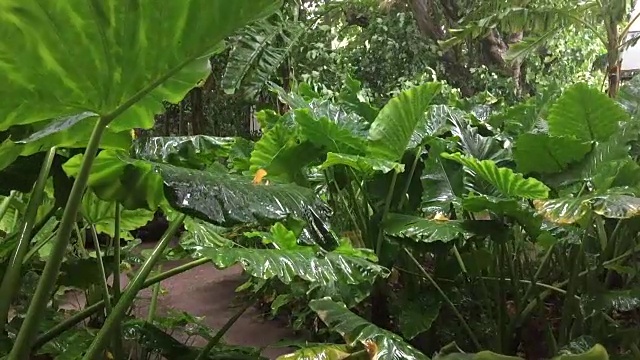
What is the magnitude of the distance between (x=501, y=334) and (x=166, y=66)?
1243 mm

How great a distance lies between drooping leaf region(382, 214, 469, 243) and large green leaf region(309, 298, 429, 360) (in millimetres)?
265

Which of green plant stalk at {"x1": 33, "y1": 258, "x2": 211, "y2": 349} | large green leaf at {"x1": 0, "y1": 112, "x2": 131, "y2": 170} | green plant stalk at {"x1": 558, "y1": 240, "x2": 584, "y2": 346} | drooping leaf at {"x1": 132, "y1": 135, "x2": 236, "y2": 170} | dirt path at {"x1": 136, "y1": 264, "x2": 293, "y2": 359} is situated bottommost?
dirt path at {"x1": 136, "y1": 264, "x2": 293, "y2": 359}

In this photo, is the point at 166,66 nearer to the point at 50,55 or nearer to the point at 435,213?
the point at 50,55

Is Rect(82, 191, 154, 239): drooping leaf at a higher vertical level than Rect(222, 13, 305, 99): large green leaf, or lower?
lower

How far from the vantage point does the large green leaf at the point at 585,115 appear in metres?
1.48

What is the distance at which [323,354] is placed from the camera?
3.16 feet

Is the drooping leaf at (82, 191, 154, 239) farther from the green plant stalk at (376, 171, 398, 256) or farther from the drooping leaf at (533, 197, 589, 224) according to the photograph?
the drooping leaf at (533, 197, 589, 224)

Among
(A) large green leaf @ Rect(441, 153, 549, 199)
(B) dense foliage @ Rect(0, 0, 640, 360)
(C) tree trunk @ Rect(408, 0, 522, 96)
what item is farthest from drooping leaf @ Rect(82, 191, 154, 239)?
→ (C) tree trunk @ Rect(408, 0, 522, 96)

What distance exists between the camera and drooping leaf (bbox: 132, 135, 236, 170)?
4.09 feet

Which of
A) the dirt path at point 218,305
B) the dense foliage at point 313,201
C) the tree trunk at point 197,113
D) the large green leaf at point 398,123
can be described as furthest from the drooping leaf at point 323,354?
the tree trunk at point 197,113

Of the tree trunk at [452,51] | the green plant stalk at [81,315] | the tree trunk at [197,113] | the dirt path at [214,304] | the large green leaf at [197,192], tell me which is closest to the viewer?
the large green leaf at [197,192]

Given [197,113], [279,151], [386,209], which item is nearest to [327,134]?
[279,151]

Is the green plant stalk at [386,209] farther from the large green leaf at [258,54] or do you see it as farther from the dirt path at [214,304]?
the large green leaf at [258,54]

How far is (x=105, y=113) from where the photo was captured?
715mm
